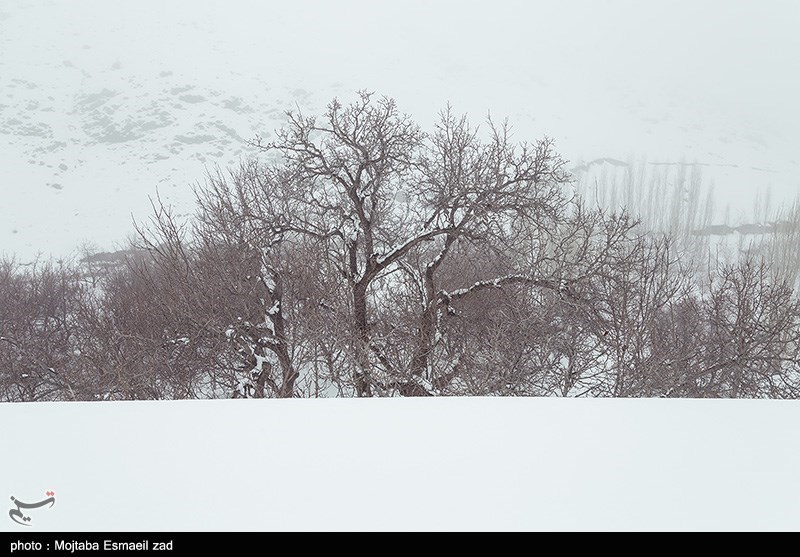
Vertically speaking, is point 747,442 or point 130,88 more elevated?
point 130,88

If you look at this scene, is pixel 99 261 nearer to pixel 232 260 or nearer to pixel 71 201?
pixel 232 260

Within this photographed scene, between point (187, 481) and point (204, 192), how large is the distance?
9.04m

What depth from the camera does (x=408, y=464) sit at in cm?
128

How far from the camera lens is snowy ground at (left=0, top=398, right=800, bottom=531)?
1076 mm

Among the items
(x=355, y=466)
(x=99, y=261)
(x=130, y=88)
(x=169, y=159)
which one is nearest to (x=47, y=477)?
(x=355, y=466)

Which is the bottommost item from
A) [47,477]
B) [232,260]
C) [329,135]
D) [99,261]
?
[99,261]

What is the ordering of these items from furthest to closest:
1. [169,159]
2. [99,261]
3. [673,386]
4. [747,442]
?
[169,159], [99,261], [673,386], [747,442]

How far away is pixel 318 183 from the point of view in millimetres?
8977

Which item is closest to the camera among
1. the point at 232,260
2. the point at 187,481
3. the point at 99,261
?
the point at 187,481

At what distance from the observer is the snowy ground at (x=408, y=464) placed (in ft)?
3.53

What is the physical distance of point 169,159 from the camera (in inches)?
2474

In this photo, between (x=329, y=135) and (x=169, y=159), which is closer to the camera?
(x=329, y=135)

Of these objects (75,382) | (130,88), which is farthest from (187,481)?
(130,88)
